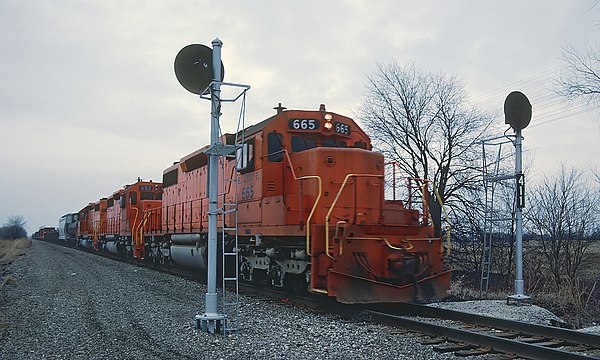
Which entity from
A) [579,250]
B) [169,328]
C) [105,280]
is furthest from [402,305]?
[579,250]

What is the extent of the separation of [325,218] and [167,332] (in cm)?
290

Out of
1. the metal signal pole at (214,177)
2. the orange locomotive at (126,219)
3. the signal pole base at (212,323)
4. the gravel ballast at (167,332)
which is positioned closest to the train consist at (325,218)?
the metal signal pole at (214,177)

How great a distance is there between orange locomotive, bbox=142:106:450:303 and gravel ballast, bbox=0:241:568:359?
72 centimetres

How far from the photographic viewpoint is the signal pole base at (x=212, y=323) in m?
6.84

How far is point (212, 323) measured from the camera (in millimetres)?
6883

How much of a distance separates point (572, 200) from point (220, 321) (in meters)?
14.0

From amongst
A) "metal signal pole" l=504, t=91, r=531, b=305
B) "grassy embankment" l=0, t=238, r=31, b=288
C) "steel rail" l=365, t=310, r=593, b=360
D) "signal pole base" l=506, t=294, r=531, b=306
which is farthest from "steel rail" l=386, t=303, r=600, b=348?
"grassy embankment" l=0, t=238, r=31, b=288

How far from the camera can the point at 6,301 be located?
9.79m

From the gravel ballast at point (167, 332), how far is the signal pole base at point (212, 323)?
121 millimetres

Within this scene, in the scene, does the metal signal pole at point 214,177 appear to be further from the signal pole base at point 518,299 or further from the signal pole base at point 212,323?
the signal pole base at point 518,299

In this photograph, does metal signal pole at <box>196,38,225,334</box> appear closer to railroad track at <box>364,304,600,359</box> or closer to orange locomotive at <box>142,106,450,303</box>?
orange locomotive at <box>142,106,450,303</box>

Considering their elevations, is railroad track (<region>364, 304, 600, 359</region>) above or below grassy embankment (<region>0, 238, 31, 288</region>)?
above

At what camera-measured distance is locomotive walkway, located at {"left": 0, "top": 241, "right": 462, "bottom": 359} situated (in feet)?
18.7

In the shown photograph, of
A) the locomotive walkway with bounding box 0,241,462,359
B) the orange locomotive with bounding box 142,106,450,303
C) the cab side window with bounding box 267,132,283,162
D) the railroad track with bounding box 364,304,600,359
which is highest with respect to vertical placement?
the cab side window with bounding box 267,132,283,162
